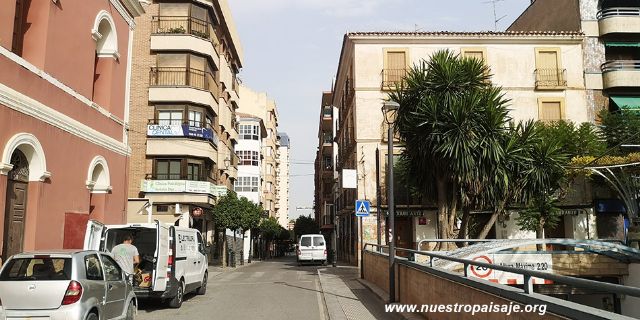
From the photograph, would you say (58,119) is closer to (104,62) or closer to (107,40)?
(104,62)

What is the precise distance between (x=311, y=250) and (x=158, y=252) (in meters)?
21.8

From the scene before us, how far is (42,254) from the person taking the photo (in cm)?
777

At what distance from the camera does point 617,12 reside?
3102 cm

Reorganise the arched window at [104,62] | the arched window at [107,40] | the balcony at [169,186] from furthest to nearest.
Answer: the balcony at [169,186], the arched window at [104,62], the arched window at [107,40]

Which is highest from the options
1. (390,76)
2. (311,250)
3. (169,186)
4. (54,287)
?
(390,76)

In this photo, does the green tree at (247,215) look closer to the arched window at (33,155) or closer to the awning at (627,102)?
the arched window at (33,155)

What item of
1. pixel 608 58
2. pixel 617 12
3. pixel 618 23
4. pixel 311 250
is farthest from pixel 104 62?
pixel 617 12

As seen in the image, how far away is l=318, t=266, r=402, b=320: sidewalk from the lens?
37.0 feet

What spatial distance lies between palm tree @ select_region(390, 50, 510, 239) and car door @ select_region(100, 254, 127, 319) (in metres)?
12.1

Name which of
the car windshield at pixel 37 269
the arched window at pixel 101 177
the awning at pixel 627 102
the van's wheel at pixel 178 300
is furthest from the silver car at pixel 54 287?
the awning at pixel 627 102

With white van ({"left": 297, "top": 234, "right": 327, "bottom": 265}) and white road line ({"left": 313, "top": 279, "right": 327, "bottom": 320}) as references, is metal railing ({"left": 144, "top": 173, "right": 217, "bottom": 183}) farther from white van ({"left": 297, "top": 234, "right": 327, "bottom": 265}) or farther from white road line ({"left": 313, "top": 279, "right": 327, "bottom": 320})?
white road line ({"left": 313, "top": 279, "right": 327, "bottom": 320})

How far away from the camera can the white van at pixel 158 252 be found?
11.9 metres

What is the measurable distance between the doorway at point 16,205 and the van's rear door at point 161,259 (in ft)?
10.2

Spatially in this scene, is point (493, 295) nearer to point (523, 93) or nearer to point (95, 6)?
point (95, 6)
